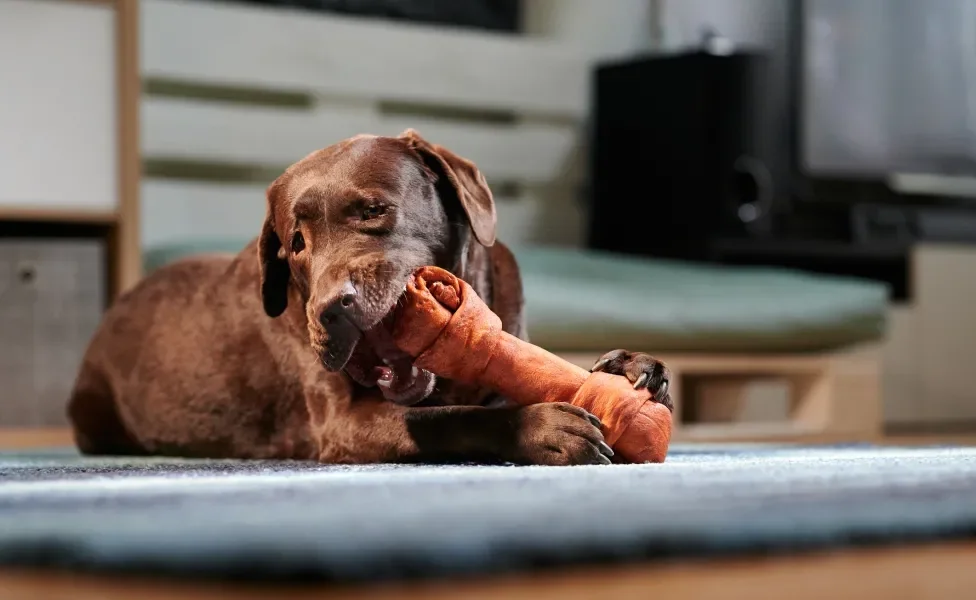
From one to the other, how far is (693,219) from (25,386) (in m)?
1.98

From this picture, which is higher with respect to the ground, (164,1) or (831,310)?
(164,1)

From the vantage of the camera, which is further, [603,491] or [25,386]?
[25,386]

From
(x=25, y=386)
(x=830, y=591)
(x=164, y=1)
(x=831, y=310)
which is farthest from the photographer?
(x=164, y=1)

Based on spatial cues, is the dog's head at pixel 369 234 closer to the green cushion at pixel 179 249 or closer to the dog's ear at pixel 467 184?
the dog's ear at pixel 467 184

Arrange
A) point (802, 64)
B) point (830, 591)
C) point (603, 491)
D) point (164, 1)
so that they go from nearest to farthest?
point (830, 591) → point (603, 491) → point (164, 1) → point (802, 64)

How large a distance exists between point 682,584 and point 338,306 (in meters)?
0.66

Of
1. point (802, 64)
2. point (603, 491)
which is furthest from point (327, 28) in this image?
point (603, 491)

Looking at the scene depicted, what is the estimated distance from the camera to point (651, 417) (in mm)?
1450

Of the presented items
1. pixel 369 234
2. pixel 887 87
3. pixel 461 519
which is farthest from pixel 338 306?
pixel 887 87

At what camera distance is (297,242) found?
155 centimetres

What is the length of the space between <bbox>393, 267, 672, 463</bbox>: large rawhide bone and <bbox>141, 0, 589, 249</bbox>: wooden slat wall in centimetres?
227

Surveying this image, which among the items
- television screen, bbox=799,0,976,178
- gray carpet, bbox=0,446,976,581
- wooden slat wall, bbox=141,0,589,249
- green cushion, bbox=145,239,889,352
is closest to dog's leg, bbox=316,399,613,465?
gray carpet, bbox=0,446,976,581

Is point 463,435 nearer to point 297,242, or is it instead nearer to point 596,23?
point 297,242

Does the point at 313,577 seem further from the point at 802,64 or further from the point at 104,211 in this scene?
the point at 802,64
